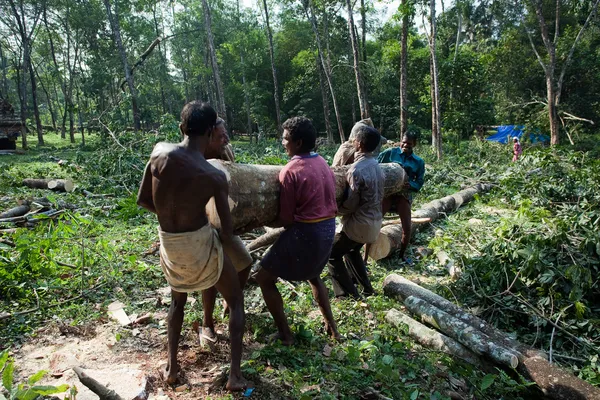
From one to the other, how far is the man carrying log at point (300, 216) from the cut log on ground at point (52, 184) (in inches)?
295

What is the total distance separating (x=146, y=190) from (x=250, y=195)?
86cm

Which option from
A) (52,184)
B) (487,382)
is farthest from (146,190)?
(52,184)

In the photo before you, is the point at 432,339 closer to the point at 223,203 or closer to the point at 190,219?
the point at 223,203

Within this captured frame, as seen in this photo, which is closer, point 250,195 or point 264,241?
point 250,195

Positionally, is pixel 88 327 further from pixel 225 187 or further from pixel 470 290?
pixel 470 290

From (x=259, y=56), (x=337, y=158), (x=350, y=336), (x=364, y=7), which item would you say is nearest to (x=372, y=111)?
(x=364, y=7)

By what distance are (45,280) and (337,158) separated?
3427mm

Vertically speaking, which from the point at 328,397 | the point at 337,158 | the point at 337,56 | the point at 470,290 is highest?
the point at 337,56

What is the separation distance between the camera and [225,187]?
2436mm

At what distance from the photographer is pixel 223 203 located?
248cm

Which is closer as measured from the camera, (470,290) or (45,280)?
(45,280)

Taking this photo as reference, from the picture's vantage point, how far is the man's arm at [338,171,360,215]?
4.06m

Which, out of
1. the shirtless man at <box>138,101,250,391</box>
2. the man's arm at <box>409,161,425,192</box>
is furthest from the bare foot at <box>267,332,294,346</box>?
the man's arm at <box>409,161,425,192</box>

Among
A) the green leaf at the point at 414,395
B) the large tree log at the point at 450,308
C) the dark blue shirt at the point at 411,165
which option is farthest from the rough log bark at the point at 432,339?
the dark blue shirt at the point at 411,165
